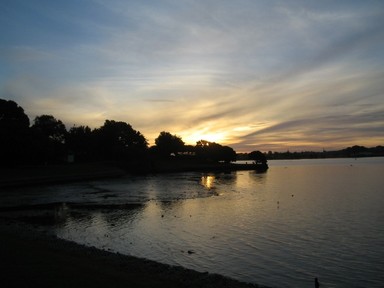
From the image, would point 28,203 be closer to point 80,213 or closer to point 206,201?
point 80,213

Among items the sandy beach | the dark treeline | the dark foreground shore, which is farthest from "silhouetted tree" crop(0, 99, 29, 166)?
the dark foreground shore

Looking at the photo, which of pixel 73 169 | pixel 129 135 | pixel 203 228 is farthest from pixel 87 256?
pixel 129 135

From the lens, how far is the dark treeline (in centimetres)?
9481

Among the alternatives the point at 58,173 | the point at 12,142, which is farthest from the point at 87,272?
the point at 58,173

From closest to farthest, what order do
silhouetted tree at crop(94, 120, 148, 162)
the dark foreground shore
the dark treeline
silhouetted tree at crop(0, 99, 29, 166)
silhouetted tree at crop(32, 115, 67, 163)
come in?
the dark foreground shore < silhouetted tree at crop(0, 99, 29, 166) < the dark treeline < silhouetted tree at crop(32, 115, 67, 163) < silhouetted tree at crop(94, 120, 148, 162)

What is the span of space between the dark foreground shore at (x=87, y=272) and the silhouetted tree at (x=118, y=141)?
467 feet

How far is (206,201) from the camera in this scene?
55500 millimetres

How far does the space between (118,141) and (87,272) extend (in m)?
165

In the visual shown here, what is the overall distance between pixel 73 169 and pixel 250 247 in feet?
323

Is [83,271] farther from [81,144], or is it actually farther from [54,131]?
[81,144]

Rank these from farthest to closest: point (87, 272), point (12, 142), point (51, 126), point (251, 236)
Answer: point (51, 126)
point (12, 142)
point (251, 236)
point (87, 272)

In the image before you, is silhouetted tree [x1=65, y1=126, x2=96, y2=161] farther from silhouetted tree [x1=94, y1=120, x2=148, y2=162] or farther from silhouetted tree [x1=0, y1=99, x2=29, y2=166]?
silhouetted tree [x1=0, y1=99, x2=29, y2=166]

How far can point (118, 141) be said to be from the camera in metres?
176

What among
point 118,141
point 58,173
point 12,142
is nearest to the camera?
point 12,142
